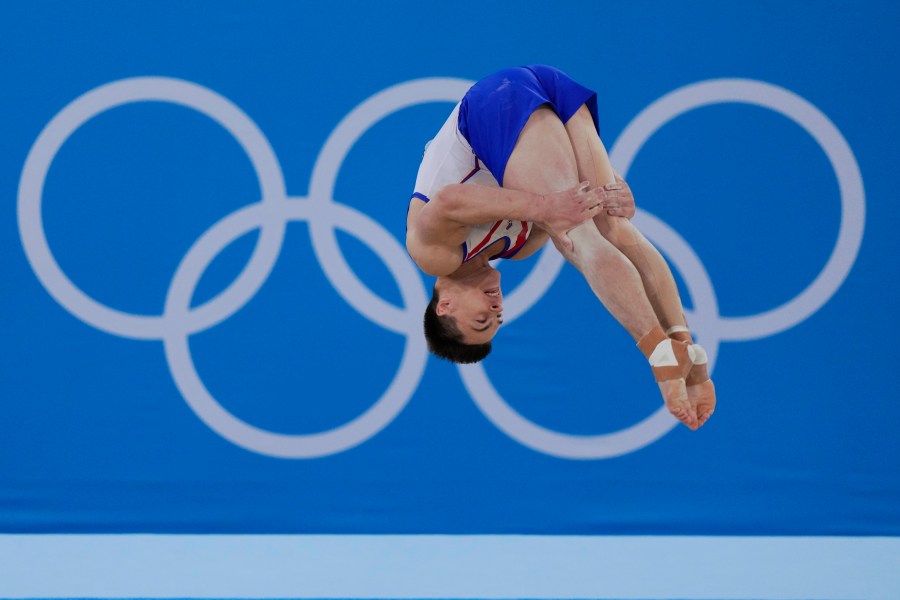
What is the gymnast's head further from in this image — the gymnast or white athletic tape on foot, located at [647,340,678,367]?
white athletic tape on foot, located at [647,340,678,367]

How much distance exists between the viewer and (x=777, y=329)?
6.30m

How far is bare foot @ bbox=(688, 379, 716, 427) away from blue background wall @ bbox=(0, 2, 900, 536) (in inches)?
88.3

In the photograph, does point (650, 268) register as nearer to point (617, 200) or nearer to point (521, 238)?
point (617, 200)

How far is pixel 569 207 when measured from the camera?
3703mm

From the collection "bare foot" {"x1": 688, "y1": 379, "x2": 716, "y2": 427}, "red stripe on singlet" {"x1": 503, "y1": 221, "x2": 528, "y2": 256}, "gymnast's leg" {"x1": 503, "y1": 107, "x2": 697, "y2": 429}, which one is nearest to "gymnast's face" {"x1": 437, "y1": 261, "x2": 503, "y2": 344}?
"red stripe on singlet" {"x1": 503, "y1": 221, "x2": 528, "y2": 256}

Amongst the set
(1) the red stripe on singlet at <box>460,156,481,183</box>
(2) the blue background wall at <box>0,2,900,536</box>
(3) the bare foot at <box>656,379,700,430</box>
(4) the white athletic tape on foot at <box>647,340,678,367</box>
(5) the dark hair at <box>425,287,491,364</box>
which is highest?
(2) the blue background wall at <box>0,2,900,536</box>

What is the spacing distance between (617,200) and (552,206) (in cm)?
28

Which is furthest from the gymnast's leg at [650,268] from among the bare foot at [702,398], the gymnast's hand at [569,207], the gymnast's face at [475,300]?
the gymnast's face at [475,300]

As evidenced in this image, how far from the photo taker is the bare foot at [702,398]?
395cm

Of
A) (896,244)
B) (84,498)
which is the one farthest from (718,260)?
(84,498)

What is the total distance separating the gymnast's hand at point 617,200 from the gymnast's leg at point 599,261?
12cm

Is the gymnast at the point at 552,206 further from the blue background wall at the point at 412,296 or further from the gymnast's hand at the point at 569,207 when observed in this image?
the blue background wall at the point at 412,296

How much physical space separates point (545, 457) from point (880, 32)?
3.22 m

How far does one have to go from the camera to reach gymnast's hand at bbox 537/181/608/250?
3.70 meters
